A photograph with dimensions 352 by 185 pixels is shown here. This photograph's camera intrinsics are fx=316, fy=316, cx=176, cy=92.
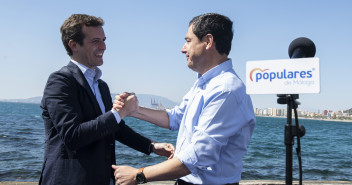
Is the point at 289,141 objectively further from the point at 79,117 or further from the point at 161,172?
the point at 79,117

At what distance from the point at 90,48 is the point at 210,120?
1.27 meters

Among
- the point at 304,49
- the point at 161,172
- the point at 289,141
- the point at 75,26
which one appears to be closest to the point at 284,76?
the point at 304,49

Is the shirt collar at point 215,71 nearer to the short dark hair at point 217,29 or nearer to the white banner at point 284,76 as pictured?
the short dark hair at point 217,29

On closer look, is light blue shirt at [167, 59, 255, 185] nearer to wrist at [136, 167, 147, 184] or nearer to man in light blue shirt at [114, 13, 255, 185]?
man in light blue shirt at [114, 13, 255, 185]

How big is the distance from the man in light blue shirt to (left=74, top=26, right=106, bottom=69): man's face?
1.57 ft

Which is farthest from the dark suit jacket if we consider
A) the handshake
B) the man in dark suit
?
the handshake

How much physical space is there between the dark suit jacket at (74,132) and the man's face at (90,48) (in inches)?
7.7

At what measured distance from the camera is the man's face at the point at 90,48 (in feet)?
8.73

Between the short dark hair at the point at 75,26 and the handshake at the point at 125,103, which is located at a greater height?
the short dark hair at the point at 75,26

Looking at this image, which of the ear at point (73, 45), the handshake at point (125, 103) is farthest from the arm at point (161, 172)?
the ear at point (73, 45)

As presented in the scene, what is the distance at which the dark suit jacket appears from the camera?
2.21m

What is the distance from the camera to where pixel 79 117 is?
2264mm

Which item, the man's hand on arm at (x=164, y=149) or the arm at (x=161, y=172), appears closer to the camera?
the arm at (x=161, y=172)

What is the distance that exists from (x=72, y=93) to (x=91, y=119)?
251 mm
